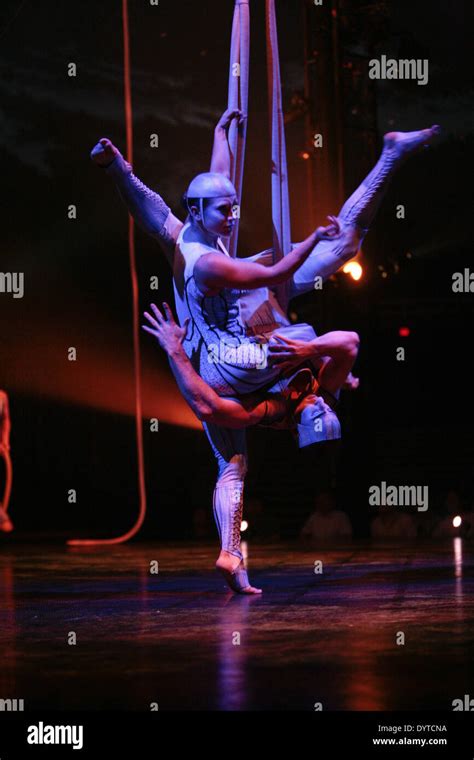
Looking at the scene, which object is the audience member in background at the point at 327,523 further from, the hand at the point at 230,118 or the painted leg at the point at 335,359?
the hand at the point at 230,118

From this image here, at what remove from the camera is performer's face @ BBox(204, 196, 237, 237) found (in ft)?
13.9

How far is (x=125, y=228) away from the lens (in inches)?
467

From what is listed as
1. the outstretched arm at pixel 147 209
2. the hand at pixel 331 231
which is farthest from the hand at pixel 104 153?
the hand at pixel 331 231

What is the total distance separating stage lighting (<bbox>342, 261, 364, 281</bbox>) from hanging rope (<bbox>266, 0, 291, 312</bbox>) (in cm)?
394

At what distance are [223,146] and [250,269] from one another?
0.71 metres

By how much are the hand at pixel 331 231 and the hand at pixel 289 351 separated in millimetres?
397

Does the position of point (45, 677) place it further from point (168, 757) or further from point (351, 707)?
point (351, 707)

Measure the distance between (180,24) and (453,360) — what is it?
6.23 metres

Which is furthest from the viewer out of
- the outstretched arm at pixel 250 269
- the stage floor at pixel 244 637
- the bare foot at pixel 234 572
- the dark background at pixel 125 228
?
the dark background at pixel 125 228

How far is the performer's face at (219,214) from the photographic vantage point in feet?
13.9

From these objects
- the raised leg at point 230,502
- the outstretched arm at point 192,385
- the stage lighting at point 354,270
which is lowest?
the raised leg at point 230,502

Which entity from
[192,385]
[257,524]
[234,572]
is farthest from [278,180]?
[257,524]

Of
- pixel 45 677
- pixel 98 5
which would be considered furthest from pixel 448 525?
pixel 45 677

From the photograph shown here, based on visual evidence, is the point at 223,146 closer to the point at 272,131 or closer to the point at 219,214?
the point at 272,131
